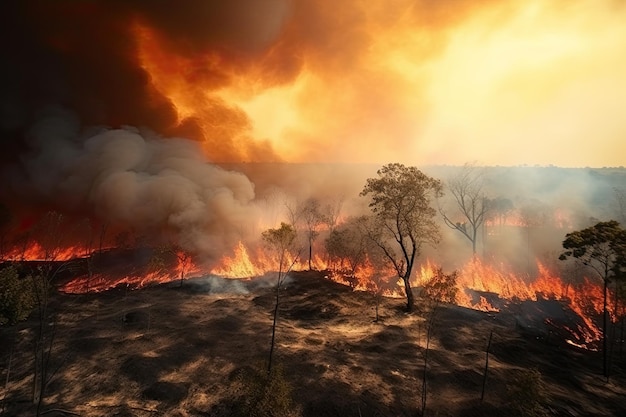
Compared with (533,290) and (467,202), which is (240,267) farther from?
(467,202)

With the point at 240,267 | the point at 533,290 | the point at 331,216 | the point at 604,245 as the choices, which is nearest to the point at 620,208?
the point at 533,290

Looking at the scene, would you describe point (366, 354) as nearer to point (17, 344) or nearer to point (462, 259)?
point (17, 344)

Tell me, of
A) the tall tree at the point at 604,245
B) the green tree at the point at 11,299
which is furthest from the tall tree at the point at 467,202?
the green tree at the point at 11,299

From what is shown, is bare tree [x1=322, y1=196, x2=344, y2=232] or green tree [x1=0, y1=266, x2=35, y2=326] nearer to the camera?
green tree [x1=0, y1=266, x2=35, y2=326]

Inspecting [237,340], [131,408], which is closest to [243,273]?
[237,340]

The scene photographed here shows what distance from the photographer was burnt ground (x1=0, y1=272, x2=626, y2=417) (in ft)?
102

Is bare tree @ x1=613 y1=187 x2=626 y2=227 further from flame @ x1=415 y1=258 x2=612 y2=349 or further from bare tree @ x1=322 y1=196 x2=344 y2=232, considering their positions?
bare tree @ x1=322 y1=196 x2=344 y2=232

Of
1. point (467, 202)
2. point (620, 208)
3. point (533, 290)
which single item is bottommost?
point (533, 290)

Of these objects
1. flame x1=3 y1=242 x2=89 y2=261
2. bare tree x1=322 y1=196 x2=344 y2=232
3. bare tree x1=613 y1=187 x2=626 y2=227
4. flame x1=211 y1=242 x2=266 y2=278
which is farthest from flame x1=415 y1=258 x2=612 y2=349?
flame x1=3 y1=242 x2=89 y2=261

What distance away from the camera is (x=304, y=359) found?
38.2 meters

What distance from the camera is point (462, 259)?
358 feet

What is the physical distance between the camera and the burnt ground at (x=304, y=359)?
31.0 meters

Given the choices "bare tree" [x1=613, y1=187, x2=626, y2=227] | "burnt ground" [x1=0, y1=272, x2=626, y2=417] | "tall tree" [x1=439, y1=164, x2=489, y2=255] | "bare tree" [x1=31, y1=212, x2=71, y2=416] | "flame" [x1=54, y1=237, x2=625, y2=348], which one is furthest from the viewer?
"bare tree" [x1=613, y1=187, x2=626, y2=227]

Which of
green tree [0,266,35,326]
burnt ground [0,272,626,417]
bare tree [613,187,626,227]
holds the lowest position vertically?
burnt ground [0,272,626,417]
